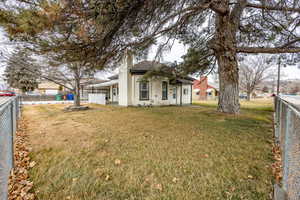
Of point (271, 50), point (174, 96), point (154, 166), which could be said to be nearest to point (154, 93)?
point (174, 96)

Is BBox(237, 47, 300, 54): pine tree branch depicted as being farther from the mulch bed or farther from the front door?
the mulch bed

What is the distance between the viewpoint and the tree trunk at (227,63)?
22.7 ft

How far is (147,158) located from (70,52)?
3902mm

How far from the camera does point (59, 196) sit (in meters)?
2.14

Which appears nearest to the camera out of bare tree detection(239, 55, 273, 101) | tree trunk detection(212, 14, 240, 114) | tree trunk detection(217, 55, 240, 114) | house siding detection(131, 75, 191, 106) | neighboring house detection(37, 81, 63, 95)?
tree trunk detection(212, 14, 240, 114)

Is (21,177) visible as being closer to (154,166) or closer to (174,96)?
(154,166)

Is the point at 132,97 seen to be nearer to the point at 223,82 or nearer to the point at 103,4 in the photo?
the point at 223,82

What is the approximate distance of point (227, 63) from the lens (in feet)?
23.9

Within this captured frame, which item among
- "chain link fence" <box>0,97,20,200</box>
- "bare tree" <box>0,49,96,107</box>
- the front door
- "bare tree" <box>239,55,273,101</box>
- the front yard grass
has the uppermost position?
"bare tree" <box>239,55,273,101</box>

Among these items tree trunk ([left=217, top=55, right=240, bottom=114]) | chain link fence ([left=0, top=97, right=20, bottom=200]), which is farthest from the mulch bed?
tree trunk ([left=217, top=55, right=240, bottom=114])

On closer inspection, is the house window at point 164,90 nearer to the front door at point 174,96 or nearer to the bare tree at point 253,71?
the front door at point 174,96

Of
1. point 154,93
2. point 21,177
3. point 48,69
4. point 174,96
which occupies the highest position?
point 48,69

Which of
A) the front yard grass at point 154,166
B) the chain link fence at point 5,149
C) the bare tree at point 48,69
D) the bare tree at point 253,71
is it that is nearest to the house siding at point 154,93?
the bare tree at point 48,69

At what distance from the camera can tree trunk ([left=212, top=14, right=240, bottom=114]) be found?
6.93 m
